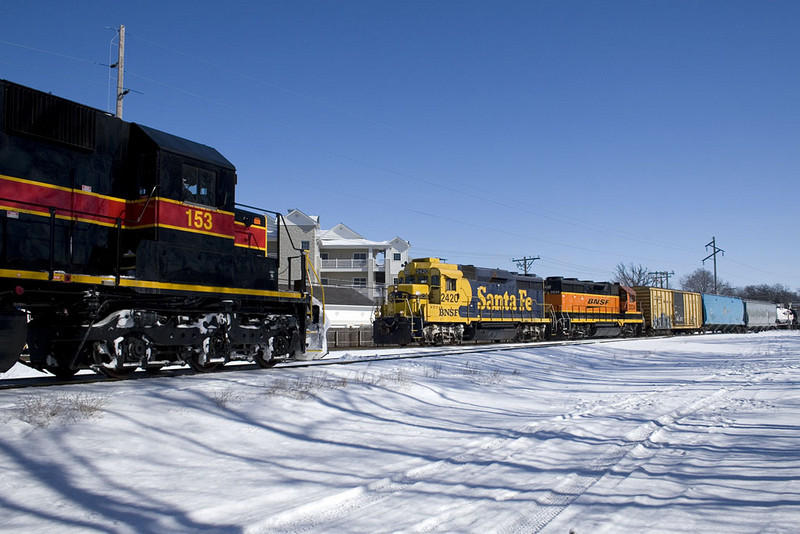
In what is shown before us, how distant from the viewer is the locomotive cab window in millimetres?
10617

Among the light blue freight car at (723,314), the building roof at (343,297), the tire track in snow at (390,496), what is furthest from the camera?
the light blue freight car at (723,314)

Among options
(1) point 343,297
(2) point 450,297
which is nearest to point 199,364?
(2) point 450,297

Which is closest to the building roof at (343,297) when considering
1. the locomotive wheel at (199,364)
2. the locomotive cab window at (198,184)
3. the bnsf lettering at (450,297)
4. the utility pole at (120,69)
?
the bnsf lettering at (450,297)

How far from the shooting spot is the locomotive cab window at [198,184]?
1062 cm

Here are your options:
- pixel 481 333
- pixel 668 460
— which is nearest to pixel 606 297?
pixel 481 333

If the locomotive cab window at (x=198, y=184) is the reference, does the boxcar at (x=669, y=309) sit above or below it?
below

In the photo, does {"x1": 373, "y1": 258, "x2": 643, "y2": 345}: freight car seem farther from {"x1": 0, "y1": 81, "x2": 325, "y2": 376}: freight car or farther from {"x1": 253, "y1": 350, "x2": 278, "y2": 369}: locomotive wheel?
{"x1": 0, "y1": 81, "x2": 325, "y2": 376}: freight car

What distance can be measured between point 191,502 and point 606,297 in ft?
120

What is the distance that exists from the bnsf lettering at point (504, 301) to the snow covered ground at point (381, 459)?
59.2 feet

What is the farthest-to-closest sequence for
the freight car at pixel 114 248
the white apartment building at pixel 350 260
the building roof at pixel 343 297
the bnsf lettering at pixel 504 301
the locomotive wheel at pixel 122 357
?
the white apartment building at pixel 350 260, the building roof at pixel 343 297, the bnsf lettering at pixel 504 301, the locomotive wheel at pixel 122 357, the freight car at pixel 114 248

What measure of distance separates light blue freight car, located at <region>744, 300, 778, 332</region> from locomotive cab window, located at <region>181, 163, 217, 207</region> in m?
57.3

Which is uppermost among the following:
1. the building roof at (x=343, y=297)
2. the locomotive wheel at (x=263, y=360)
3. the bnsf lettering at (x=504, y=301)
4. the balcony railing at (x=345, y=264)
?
the balcony railing at (x=345, y=264)

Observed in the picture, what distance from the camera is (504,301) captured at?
2991 cm

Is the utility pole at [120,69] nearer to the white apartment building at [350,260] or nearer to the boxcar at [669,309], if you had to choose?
the boxcar at [669,309]
